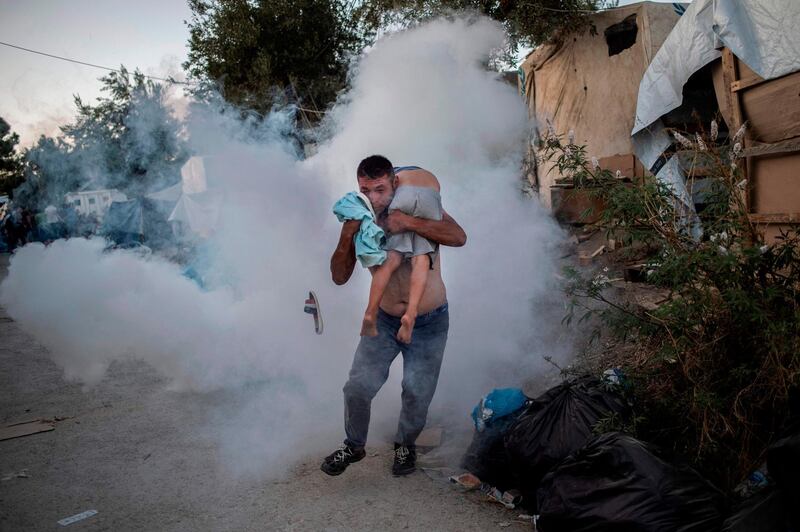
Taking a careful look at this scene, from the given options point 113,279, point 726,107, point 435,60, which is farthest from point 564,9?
point 113,279

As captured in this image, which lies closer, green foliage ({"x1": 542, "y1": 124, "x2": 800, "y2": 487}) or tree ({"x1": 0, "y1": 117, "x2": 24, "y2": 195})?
green foliage ({"x1": 542, "y1": 124, "x2": 800, "y2": 487})

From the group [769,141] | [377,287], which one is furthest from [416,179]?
[769,141]

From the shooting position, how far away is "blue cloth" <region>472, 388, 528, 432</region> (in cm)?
337

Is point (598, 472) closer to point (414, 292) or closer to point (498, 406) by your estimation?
point (498, 406)

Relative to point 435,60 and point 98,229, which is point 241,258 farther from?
point 98,229

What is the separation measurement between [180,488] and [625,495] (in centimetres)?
237

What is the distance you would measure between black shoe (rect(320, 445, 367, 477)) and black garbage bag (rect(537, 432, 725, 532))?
1.11 m

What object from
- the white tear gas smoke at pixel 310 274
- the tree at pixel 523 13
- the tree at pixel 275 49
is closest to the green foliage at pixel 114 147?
the white tear gas smoke at pixel 310 274

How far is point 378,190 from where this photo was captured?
3.30 metres

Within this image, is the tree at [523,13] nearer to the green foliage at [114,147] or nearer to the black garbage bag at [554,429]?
the green foliage at [114,147]

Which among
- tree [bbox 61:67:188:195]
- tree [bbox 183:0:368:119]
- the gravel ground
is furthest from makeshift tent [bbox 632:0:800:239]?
tree [bbox 183:0:368:119]

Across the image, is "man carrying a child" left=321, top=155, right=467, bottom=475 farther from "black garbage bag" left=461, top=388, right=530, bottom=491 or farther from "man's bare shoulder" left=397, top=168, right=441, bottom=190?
"black garbage bag" left=461, top=388, right=530, bottom=491

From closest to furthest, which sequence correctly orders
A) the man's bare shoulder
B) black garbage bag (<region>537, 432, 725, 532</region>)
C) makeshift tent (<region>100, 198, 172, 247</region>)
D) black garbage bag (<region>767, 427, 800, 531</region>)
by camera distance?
black garbage bag (<region>767, 427, 800, 531</region>) < black garbage bag (<region>537, 432, 725, 532</region>) < the man's bare shoulder < makeshift tent (<region>100, 198, 172, 247</region>)

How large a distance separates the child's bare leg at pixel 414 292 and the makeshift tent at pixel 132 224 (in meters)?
8.39
